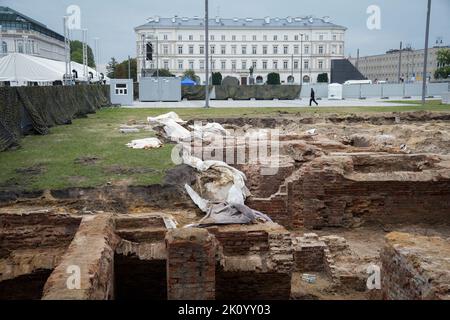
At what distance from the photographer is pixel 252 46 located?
93.1 meters

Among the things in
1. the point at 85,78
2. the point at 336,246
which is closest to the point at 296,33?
the point at 85,78

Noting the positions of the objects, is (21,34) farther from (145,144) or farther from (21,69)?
(145,144)

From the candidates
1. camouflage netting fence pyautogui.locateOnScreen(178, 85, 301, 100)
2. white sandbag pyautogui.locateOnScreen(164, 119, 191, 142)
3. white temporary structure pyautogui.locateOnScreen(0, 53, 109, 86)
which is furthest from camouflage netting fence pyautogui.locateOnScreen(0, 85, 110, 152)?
camouflage netting fence pyautogui.locateOnScreen(178, 85, 301, 100)

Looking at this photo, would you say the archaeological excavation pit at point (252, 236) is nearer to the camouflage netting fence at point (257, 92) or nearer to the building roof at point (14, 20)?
the building roof at point (14, 20)

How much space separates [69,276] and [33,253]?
267 cm

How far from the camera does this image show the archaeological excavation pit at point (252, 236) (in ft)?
17.3

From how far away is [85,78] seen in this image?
4025cm

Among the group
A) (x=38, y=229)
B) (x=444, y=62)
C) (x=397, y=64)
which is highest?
(x=397, y=64)

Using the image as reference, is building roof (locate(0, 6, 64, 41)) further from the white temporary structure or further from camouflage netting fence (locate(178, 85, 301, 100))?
camouflage netting fence (locate(178, 85, 301, 100))

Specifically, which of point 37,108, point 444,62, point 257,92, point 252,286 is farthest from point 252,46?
point 252,286

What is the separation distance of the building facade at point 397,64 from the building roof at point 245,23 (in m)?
11.0

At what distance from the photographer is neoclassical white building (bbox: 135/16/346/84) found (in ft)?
287

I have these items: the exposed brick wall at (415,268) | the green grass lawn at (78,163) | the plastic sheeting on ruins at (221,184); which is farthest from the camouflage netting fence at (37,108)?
the exposed brick wall at (415,268)

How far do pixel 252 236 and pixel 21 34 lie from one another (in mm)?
32664
